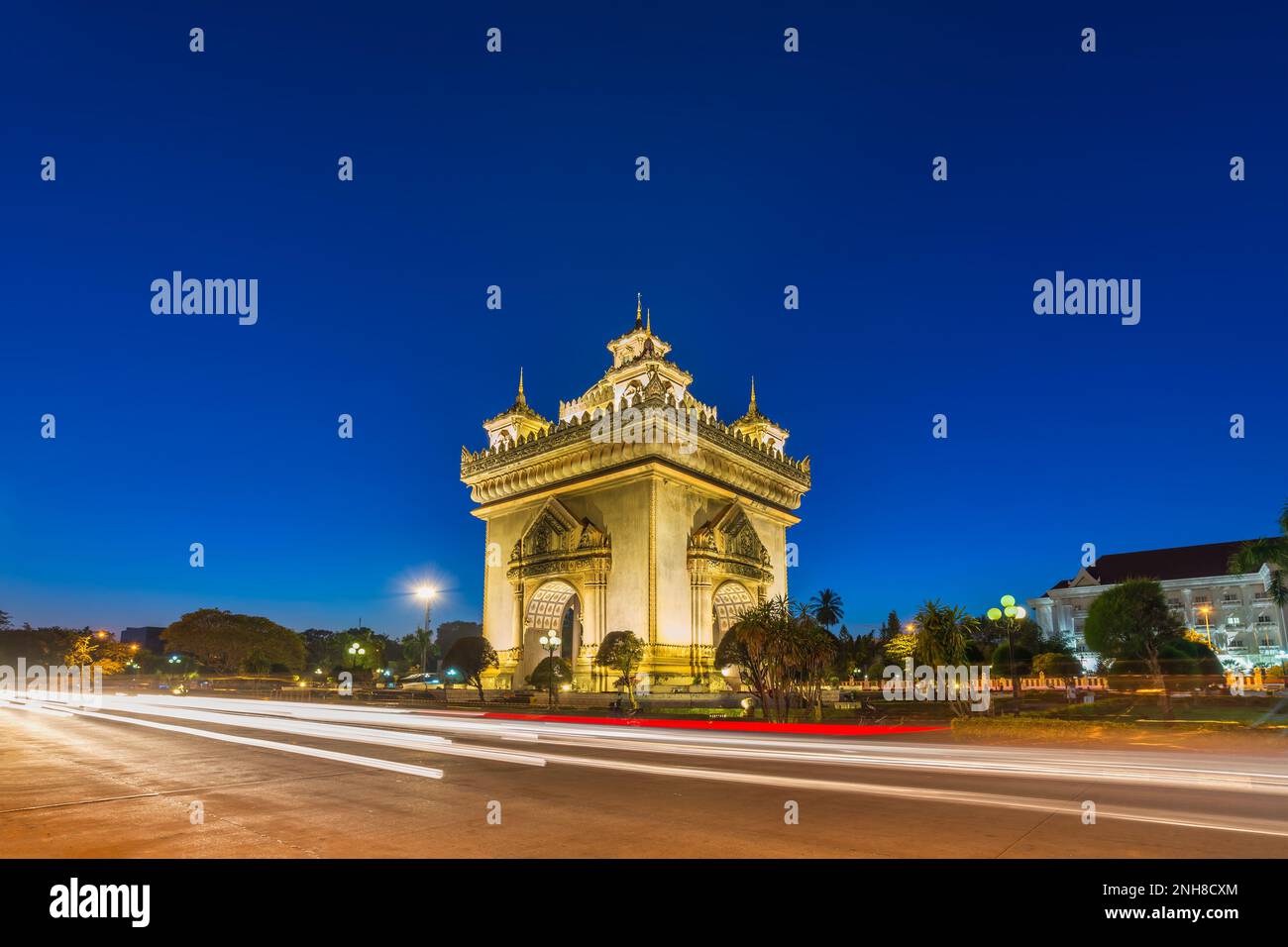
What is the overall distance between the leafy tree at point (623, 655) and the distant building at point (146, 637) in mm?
167883

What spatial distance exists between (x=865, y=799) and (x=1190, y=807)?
12.3 ft

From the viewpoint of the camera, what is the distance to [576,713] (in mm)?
33656

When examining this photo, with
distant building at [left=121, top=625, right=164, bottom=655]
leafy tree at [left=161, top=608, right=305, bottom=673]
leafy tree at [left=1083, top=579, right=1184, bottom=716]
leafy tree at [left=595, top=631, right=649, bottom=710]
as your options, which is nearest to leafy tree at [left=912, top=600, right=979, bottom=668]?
leafy tree at [left=595, top=631, right=649, bottom=710]

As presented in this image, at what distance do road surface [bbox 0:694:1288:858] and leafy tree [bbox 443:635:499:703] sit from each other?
28499mm

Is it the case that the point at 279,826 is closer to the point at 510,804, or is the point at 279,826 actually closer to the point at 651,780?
the point at 510,804

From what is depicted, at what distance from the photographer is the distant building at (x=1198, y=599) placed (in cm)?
9569

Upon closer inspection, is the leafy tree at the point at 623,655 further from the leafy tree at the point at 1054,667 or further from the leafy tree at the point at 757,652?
the leafy tree at the point at 1054,667

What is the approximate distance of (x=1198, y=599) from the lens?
102000 mm

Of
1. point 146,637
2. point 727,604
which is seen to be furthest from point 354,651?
point 146,637

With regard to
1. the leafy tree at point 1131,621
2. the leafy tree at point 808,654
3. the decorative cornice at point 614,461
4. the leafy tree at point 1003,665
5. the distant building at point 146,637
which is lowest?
the distant building at point 146,637

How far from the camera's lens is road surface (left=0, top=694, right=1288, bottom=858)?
289 inches

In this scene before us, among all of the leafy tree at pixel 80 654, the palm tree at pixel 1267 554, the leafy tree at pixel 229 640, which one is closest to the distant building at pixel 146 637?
the leafy tree at pixel 80 654

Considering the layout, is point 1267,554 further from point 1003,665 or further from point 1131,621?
point 1131,621
